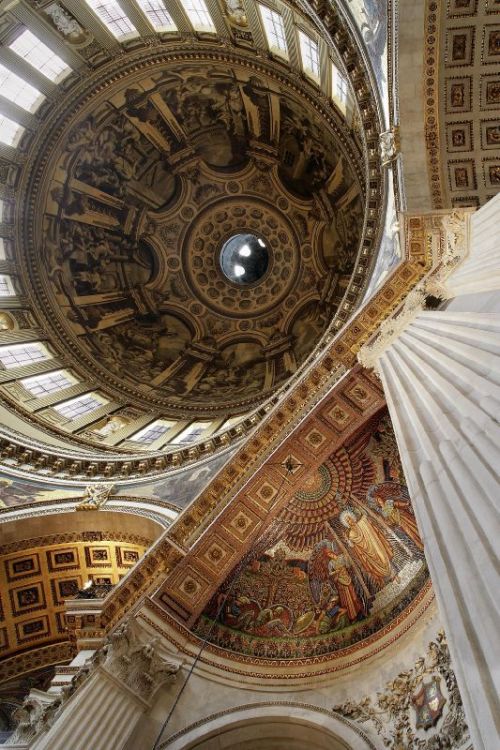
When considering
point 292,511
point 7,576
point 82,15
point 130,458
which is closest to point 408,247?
point 292,511

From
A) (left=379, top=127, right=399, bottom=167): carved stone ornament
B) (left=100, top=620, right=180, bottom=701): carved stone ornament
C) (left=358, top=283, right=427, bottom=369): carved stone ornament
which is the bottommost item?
(left=100, top=620, right=180, bottom=701): carved stone ornament

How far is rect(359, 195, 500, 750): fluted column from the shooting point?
8.89 feet

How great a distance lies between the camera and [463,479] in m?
3.50

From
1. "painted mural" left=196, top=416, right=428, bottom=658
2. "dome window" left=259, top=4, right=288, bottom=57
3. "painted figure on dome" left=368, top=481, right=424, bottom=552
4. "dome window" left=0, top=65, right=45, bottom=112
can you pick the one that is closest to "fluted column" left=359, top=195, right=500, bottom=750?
Result: "painted figure on dome" left=368, top=481, right=424, bottom=552

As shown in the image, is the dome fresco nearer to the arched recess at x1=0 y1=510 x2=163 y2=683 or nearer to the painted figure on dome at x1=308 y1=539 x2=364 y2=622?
the arched recess at x1=0 y1=510 x2=163 y2=683

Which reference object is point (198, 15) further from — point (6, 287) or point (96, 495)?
point (96, 495)

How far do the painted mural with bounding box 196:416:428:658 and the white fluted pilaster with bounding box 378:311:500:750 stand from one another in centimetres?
359

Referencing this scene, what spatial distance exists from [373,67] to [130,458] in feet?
33.7

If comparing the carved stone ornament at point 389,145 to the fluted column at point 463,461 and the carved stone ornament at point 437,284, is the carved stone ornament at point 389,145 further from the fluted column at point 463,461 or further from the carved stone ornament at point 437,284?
the fluted column at point 463,461

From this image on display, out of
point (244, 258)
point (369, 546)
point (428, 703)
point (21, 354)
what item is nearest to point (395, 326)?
point (369, 546)

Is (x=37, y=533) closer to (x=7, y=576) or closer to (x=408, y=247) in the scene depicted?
(x=7, y=576)

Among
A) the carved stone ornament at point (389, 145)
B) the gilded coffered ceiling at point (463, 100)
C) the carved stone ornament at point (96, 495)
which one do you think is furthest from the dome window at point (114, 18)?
the carved stone ornament at point (96, 495)

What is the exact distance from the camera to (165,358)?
69.8 ft

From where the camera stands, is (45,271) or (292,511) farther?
(45,271)
